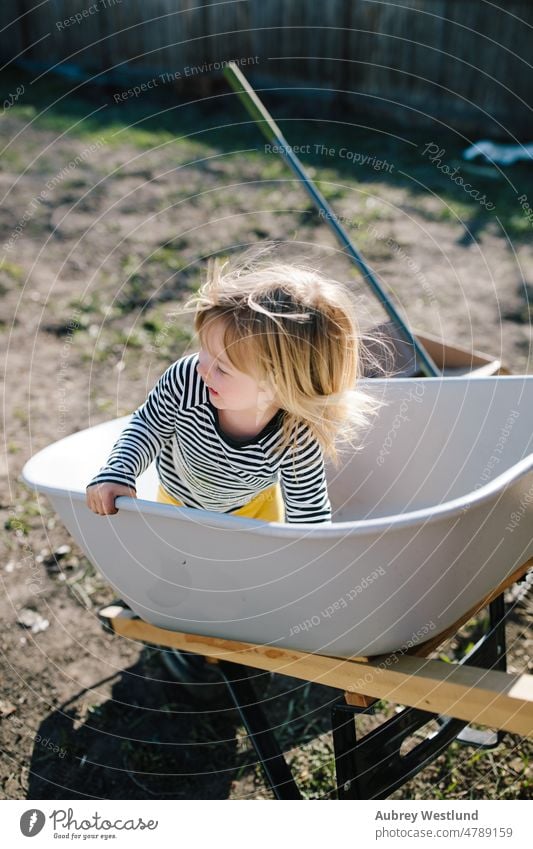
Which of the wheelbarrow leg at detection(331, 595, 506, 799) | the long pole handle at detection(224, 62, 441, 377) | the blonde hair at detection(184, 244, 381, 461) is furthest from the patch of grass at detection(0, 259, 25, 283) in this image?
the wheelbarrow leg at detection(331, 595, 506, 799)

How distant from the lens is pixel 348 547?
3.74 feet

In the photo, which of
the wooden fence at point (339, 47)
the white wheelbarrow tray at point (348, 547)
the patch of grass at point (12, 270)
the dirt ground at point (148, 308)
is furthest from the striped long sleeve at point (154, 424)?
the wooden fence at point (339, 47)

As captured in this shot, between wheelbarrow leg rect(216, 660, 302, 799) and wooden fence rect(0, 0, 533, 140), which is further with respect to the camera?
wooden fence rect(0, 0, 533, 140)

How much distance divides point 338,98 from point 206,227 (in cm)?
231

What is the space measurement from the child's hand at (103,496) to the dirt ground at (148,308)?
560 mm

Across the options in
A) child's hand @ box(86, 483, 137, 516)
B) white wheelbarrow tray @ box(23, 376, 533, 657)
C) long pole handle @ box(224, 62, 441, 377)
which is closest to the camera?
white wheelbarrow tray @ box(23, 376, 533, 657)

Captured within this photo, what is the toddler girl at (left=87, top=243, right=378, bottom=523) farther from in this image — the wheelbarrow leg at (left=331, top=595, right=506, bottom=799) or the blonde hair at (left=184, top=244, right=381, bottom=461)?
the wheelbarrow leg at (left=331, top=595, right=506, bottom=799)

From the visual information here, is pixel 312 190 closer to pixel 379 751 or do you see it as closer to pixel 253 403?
pixel 253 403

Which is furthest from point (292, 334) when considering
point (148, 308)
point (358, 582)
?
point (148, 308)

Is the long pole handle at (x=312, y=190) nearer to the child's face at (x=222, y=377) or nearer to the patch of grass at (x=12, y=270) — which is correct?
the child's face at (x=222, y=377)

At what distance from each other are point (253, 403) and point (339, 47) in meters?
5.00

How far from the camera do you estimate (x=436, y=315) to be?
3357mm

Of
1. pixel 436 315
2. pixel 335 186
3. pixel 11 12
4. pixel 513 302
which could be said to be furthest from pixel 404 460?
pixel 11 12

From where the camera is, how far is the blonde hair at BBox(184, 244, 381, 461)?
129cm
